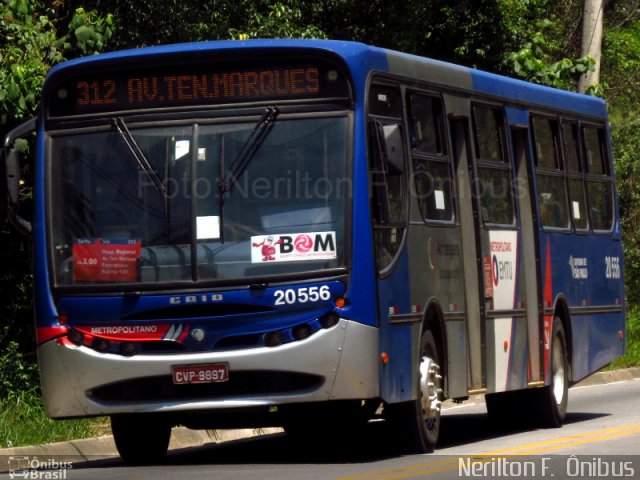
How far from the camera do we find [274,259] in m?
11.1

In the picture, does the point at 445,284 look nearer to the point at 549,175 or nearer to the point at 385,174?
the point at 385,174

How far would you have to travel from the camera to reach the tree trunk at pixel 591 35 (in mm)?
24438

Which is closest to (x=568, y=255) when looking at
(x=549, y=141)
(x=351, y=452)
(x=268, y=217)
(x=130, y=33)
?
(x=549, y=141)

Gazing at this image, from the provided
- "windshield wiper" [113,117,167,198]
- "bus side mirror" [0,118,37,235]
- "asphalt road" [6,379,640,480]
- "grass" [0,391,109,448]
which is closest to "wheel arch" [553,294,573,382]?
"asphalt road" [6,379,640,480]

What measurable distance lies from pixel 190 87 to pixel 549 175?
5097 millimetres

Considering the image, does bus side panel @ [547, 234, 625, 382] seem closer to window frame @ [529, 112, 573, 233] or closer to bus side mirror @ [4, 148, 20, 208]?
window frame @ [529, 112, 573, 233]

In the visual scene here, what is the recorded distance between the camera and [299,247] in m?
11.1

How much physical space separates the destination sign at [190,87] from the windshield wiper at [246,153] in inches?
6.4

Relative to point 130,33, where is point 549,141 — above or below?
below

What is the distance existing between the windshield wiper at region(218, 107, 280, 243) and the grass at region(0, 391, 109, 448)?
9.21ft

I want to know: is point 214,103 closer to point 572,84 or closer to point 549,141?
point 549,141

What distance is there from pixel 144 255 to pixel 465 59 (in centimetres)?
1273

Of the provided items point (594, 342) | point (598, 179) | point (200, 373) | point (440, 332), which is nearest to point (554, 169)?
point (598, 179)

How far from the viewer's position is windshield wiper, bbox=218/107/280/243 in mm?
11266
